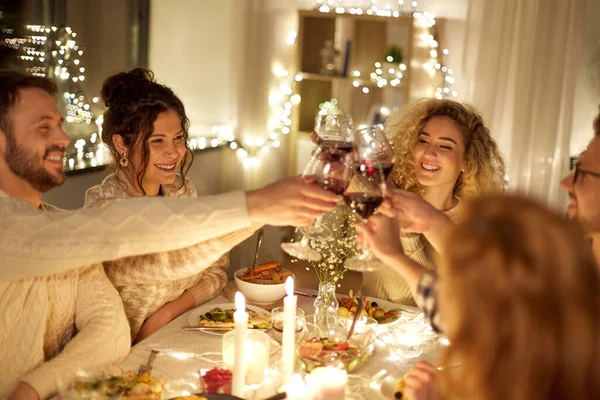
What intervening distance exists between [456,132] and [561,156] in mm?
1597

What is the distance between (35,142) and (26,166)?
67mm

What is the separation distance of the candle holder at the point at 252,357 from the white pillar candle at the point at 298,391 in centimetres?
19

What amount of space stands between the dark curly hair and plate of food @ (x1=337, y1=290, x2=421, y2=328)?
885mm

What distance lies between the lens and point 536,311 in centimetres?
88

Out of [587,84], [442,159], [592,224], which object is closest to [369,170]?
[592,224]

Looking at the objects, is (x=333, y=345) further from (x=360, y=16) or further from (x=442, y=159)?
(x=360, y=16)

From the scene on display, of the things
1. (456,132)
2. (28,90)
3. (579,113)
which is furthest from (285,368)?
(579,113)

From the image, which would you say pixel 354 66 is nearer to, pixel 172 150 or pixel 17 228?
pixel 172 150

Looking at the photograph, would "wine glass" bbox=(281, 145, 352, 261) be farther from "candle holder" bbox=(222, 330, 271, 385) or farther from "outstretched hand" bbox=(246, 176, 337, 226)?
"candle holder" bbox=(222, 330, 271, 385)

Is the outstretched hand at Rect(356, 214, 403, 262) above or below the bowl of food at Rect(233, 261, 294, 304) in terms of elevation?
above

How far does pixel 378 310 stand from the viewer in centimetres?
217

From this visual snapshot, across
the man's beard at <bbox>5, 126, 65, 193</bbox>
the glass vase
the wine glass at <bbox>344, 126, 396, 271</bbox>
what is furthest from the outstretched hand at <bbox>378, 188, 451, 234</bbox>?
the man's beard at <bbox>5, 126, 65, 193</bbox>

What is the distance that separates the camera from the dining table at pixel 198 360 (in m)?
1.66

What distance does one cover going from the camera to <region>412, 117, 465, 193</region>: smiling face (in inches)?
109
